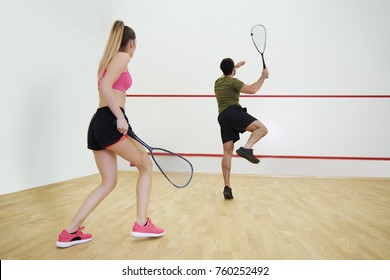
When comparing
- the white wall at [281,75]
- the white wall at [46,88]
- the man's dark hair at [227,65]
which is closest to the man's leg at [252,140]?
the man's dark hair at [227,65]

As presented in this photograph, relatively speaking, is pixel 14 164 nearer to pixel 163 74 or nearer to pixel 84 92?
pixel 84 92

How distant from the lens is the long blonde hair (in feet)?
4.47

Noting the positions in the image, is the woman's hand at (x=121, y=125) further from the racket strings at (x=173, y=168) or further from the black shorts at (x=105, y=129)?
the racket strings at (x=173, y=168)

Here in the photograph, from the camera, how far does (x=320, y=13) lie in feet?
13.8

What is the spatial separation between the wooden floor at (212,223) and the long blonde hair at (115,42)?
2.57ft

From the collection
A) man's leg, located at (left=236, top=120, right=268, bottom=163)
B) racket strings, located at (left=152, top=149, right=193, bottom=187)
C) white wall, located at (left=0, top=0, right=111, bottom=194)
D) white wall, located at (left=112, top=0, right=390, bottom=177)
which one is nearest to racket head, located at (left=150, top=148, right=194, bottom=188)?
racket strings, located at (left=152, top=149, right=193, bottom=187)

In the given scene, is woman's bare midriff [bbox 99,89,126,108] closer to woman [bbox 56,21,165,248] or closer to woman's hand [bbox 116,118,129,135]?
woman [bbox 56,21,165,248]

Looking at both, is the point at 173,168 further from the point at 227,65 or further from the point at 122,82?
the point at 227,65

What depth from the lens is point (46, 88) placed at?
3.07 meters

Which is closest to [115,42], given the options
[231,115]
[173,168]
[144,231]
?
[173,168]

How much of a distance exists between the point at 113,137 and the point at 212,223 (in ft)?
2.71

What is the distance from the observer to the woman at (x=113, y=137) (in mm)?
1312

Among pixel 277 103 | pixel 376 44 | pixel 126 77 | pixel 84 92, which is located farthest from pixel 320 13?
pixel 126 77

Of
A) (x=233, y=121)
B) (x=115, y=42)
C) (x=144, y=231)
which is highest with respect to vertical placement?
(x=115, y=42)
